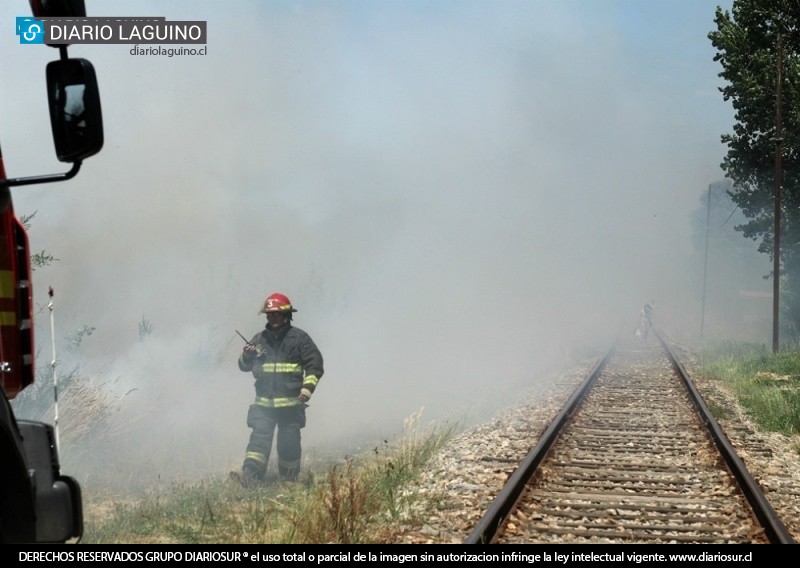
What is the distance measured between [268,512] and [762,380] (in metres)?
13.7

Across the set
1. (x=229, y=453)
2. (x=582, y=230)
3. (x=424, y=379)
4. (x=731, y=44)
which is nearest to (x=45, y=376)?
(x=229, y=453)

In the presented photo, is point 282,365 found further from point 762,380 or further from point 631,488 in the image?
point 762,380

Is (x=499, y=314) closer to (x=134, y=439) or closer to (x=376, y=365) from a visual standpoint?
(x=376, y=365)

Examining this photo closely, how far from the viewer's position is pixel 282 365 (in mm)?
9742

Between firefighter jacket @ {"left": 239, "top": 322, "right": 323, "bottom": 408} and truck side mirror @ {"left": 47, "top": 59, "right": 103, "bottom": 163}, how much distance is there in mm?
6133

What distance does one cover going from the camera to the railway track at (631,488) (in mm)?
6719

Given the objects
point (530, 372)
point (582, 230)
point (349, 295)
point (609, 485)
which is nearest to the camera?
point (609, 485)

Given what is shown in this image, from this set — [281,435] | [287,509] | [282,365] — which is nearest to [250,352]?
[282,365]

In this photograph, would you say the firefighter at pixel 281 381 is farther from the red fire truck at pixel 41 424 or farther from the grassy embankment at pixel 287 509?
the red fire truck at pixel 41 424

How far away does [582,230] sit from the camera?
59125 millimetres

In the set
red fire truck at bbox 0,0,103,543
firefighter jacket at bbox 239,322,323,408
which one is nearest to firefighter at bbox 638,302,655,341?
firefighter jacket at bbox 239,322,323,408

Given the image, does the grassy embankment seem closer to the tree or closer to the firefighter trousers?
the firefighter trousers

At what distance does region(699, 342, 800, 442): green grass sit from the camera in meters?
13.2

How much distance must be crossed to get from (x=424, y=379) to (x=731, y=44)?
1643cm
